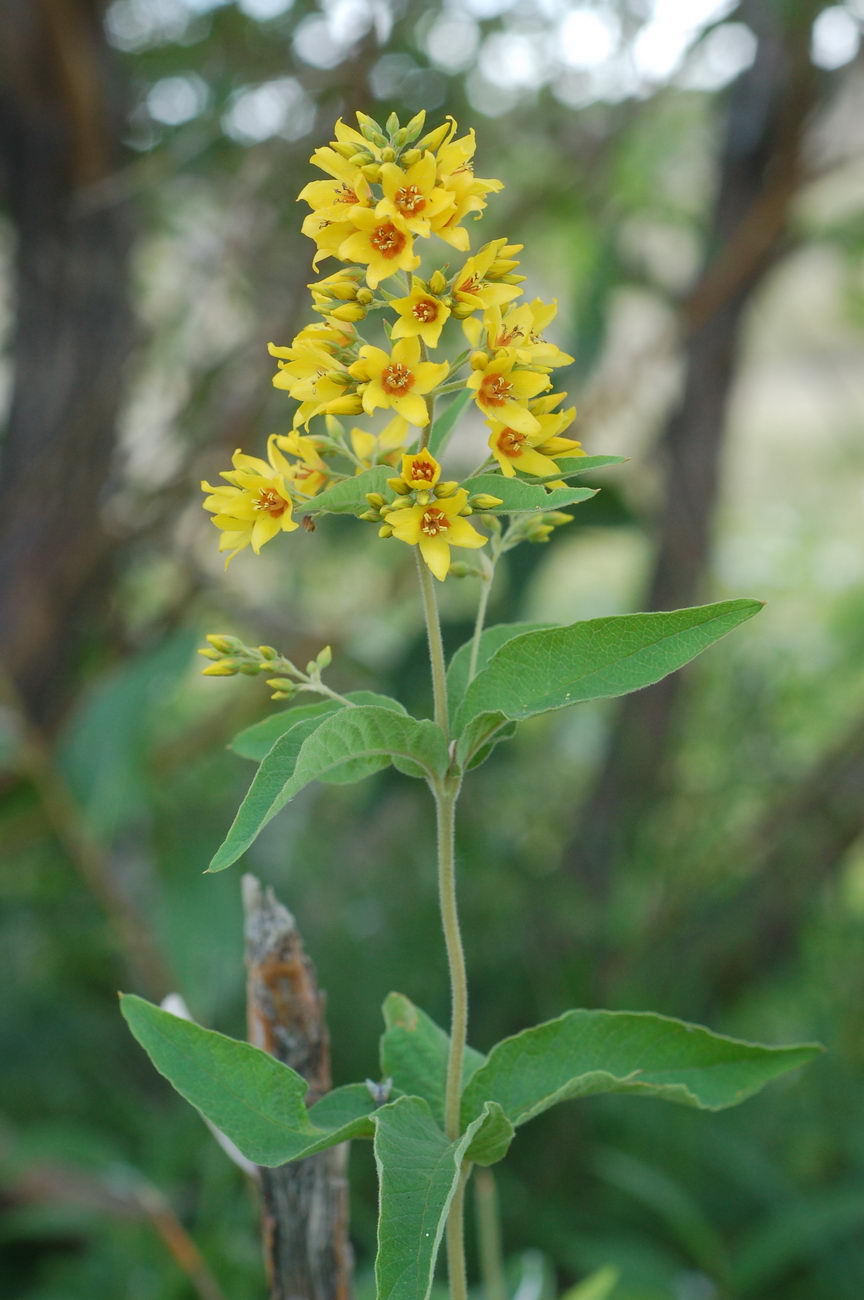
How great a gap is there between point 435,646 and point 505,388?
0.40 feet

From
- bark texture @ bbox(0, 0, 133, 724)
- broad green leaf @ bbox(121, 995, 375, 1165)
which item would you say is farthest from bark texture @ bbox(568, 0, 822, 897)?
broad green leaf @ bbox(121, 995, 375, 1165)

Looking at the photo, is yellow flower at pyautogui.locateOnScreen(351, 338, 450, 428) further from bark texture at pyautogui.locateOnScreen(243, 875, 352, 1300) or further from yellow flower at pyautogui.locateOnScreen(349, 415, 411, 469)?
bark texture at pyautogui.locateOnScreen(243, 875, 352, 1300)

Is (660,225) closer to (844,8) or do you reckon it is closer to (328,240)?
(844,8)

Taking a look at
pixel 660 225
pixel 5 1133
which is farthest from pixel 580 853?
pixel 660 225

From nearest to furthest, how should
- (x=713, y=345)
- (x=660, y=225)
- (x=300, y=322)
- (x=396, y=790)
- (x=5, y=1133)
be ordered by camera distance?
(x=5, y=1133) → (x=300, y=322) → (x=396, y=790) → (x=713, y=345) → (x=660, y=225)

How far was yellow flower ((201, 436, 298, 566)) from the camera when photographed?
528 mm

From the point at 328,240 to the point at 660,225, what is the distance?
2.25 metres

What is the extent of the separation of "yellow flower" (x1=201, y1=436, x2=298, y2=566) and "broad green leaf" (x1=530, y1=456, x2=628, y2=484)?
0.38 feet

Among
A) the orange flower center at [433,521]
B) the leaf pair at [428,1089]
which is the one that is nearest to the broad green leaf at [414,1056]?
the leaf pair at [428,1089]

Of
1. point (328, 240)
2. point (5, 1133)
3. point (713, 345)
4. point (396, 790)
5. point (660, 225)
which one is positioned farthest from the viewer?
point (660, 225)

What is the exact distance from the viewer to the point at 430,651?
0.49 m

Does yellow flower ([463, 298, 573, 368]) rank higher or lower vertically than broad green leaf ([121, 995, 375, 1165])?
higher

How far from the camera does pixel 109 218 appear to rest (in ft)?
6.78

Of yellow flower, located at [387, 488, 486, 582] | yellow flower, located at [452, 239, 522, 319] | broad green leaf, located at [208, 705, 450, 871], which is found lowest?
broad green leaf, located at [208, 705, 450, 871]
